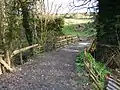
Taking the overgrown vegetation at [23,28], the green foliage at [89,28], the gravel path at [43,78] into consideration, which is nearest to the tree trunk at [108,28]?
the green foliage at [89,28]

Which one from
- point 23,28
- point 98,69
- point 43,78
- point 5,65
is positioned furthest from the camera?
point 23,28

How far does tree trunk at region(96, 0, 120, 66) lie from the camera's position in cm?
1266

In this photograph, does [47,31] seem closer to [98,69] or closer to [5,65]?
[5,65]

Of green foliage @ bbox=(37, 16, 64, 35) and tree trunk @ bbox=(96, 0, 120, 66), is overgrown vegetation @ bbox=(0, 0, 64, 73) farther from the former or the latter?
tree trunk @ bbox=(96, 0, 120, 66)

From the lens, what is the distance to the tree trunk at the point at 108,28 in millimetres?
12656

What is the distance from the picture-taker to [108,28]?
13.2 m

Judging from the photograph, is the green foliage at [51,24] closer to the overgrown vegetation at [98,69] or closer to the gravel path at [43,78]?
the gravel path at [43,78]

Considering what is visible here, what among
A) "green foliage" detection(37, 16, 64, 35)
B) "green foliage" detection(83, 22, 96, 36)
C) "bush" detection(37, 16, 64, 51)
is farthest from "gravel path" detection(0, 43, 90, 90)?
"green foliage" detection(37, 16, 64, 35)

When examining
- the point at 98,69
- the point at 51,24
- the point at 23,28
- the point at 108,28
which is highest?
the point at 108,28

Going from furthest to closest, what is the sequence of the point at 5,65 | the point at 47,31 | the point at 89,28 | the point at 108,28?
the point at 47,31 → the point at 89,28 → the point at 108,28 → the point at 5,65

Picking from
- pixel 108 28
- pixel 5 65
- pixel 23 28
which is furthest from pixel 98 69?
pixel 23 28

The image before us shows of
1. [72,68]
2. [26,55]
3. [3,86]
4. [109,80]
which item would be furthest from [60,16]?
[109,80]

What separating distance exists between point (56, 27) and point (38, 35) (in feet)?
12.8

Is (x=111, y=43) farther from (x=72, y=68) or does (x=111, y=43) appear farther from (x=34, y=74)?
(x=34, y=74)
